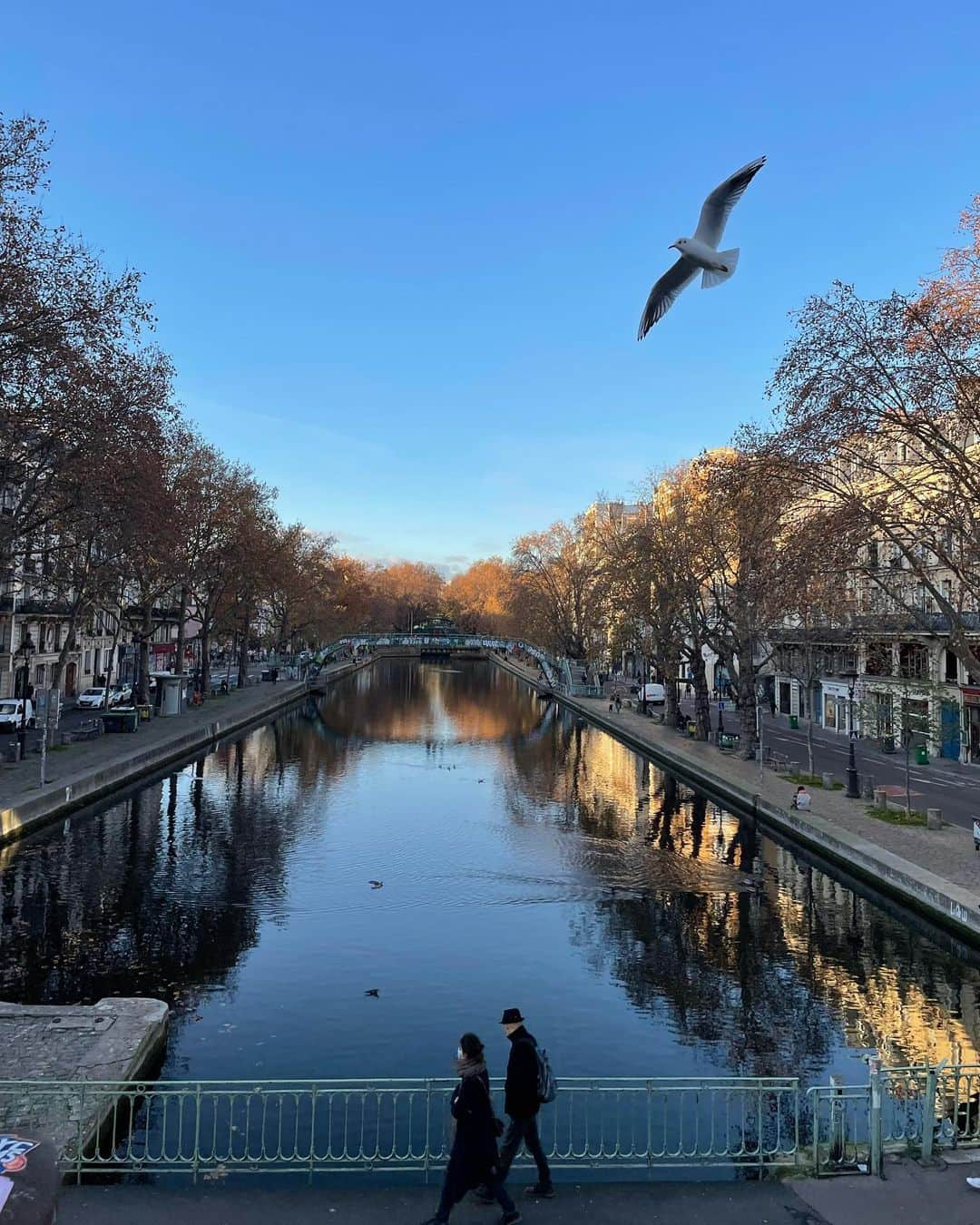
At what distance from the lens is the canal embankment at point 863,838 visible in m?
20.2

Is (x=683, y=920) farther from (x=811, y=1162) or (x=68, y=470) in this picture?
(x=68, y=470)

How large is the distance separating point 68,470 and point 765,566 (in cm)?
2726

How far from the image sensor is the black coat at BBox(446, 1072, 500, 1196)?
795cm

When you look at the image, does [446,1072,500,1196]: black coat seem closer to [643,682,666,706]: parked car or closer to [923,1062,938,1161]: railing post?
[923,1062,938,1161]: railing post

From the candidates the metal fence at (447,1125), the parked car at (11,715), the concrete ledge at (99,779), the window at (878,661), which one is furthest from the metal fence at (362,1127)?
the parked car at (11,715)

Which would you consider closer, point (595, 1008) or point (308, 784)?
point (595, 1008)

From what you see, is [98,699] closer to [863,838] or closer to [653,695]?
[653,695]

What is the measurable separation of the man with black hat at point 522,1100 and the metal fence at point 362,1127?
521 mm

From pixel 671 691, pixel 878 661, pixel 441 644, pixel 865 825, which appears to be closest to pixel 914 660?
A: pixel 878 661

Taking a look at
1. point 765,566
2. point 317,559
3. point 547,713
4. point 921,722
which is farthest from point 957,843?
point 317,559

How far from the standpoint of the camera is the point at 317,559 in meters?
96.1

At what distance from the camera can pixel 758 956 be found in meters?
18.6

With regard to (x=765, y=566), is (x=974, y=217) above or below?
above

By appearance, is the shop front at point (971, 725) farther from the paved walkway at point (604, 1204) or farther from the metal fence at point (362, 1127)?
the paved walkway at point (604, 1204)
